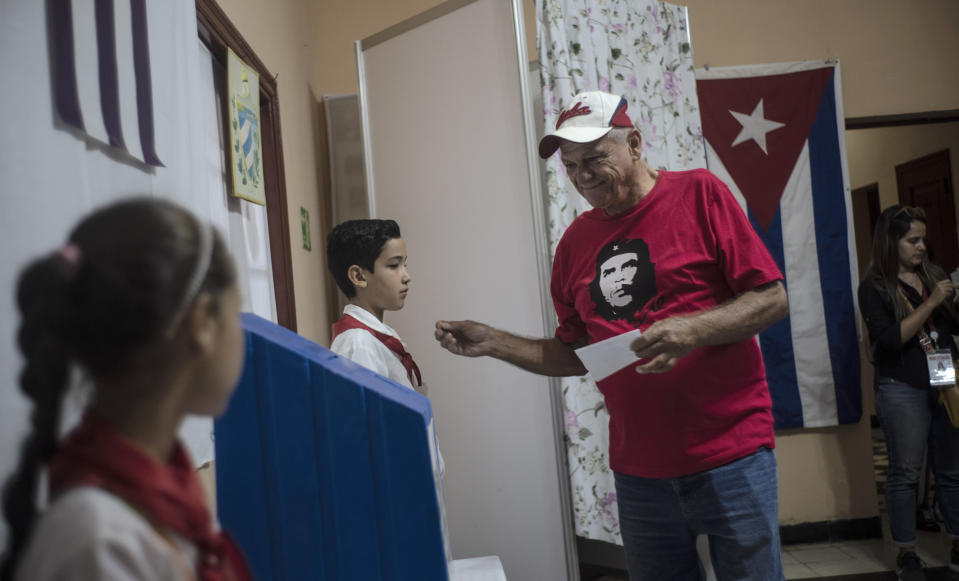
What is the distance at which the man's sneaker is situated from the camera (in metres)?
2.73

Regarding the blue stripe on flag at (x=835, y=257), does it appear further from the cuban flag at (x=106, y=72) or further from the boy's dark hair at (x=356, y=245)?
the cuban flag at (x=106, y=72)

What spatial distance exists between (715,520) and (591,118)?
867 mm

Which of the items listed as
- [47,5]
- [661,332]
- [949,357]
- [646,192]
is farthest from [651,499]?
[949,357]

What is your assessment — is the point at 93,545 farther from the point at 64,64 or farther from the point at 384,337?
the point at 384,337

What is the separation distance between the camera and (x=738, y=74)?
338 cm

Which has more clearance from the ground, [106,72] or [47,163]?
[106,72]

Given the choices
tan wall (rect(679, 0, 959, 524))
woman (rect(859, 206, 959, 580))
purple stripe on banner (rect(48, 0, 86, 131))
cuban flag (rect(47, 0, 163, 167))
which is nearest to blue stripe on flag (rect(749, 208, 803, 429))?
tan wall (rect(679, 0, 959, 524))

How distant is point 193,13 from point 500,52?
1249 millimetres

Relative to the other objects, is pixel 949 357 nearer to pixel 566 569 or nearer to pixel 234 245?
pixel 566 569

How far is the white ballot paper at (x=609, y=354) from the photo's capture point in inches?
50.6

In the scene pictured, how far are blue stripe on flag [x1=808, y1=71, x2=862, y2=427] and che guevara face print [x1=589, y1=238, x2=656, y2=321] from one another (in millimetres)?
2315

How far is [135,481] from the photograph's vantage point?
19.0 inches

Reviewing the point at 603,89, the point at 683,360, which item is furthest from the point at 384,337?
the point at 603,89

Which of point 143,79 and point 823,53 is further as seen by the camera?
point 823,53
